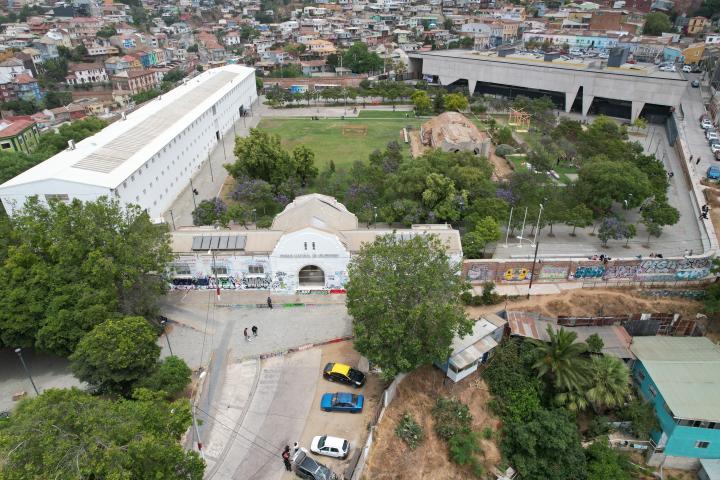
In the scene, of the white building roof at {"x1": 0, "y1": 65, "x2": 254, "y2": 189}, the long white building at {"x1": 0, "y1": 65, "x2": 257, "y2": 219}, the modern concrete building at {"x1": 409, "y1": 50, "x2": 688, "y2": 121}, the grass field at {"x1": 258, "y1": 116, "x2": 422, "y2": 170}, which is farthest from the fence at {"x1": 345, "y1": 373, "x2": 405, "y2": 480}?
the modern concrete building at {"x1": 409, "y1": 50, "x2": 688, "y2": 121}

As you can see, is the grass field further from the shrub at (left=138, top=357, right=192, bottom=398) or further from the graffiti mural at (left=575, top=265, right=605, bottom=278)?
the shrub at (left=138, top=357, right=192, bottom=398)

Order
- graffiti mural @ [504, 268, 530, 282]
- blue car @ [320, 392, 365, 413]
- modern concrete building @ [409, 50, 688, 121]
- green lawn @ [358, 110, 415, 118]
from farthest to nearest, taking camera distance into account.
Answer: green lawn @ [358, 110, 415, 118] < modern concrete building @ [409, 50, 688, 121] < graffiti mural @ [504, 268, 530, 282] < blue car @ [320, 392, 365, 413]

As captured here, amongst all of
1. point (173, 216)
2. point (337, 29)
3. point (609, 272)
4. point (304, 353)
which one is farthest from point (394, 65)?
point (304, 353)

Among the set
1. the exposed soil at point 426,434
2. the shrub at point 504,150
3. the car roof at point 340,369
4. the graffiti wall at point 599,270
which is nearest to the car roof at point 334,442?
the exposed soil at point 426,434

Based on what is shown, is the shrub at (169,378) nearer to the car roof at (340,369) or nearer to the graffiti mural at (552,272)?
the car roof at (340,369)

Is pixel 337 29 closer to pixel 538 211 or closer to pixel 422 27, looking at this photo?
pixel 422 27

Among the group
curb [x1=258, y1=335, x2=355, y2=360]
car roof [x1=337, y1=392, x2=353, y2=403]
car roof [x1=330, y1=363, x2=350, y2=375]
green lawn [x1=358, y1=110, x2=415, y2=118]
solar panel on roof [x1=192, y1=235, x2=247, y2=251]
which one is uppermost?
solar panel on roof [x1=192, y1=235, x2=247, y2=251]
